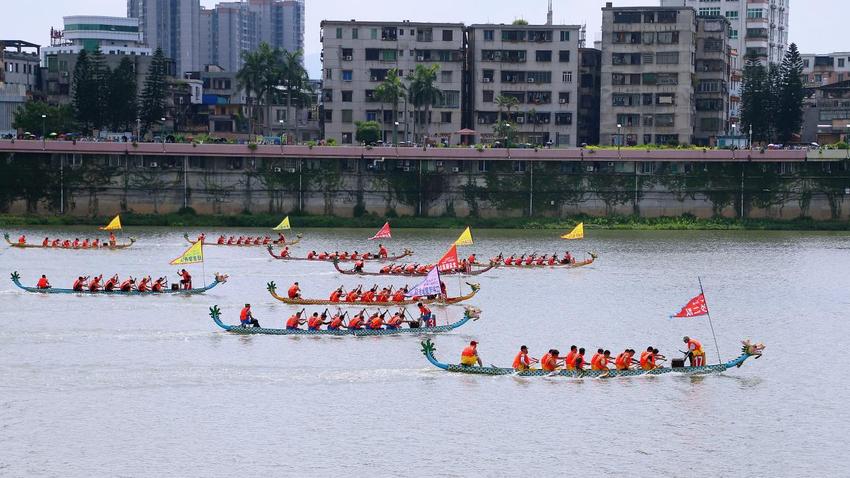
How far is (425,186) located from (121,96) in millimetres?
38854

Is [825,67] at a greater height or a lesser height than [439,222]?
greater

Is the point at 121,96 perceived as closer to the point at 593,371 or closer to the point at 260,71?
the point at 260,71

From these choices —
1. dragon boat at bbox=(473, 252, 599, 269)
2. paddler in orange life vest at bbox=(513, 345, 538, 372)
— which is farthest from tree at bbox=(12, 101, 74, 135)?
paddler in orange life vest at bbox=(513, 345, 538, 372)

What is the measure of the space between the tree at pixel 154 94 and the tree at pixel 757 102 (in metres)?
64.9

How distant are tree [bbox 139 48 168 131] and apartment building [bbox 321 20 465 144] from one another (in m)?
18.3

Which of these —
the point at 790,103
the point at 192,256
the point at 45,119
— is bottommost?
the point at 192,256

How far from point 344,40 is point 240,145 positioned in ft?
86.5

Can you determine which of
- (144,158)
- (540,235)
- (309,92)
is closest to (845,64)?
(309,92)

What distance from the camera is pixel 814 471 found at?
39719mm

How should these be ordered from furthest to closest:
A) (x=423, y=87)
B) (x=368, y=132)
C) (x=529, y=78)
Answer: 1. (x=529, y=78)
2. (x=368, y=132)
3. (x=423, y=87)

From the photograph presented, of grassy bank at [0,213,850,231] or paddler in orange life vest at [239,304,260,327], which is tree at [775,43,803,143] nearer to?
grassy bank at [0,213,850,231]

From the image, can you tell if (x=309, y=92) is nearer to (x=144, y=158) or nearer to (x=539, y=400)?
(x=144, y=158)

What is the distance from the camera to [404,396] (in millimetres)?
47656

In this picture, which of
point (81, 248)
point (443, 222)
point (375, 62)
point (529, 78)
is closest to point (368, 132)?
point (375, 62)
